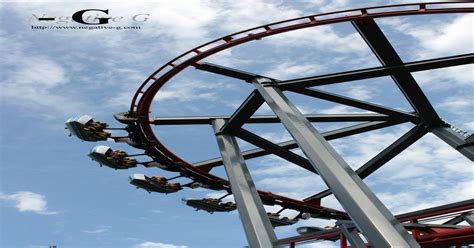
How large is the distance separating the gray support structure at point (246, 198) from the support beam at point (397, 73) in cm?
700

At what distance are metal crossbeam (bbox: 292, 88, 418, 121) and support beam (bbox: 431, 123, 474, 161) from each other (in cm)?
148

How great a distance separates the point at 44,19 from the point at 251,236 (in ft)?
46.8

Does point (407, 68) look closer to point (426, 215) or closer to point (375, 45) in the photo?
point (375, 45)

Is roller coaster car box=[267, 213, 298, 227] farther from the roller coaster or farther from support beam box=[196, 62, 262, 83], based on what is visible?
support beam box=[196, 62, 262, 83]

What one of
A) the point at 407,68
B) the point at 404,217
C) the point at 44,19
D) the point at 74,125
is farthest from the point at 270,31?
the point at 44,19

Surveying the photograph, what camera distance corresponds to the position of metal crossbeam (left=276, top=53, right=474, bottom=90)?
2311 centimetres

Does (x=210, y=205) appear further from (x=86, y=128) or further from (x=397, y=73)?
(x=397, y=73)

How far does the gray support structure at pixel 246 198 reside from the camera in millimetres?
20609

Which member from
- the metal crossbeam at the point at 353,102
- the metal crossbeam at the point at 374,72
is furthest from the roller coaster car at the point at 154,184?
the metal crossbeam at the point at 353,102

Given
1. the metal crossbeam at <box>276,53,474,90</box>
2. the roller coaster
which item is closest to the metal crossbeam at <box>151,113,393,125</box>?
the roller coaster

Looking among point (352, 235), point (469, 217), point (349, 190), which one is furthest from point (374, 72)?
point (349, 190)

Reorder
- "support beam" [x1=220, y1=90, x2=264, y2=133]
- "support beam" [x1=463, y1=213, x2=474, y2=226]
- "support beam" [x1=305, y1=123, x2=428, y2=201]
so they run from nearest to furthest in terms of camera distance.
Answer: "support beam" [x1=463, y1=213, x2=474, y2=226], "support beam" [x1=220, y1=90, x2=264, y2=133], "support beam" [x1=305, y1=123, x2=428, y2=201]

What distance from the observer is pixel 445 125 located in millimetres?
28969

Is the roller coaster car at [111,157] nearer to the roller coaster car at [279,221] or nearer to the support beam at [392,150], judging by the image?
the roller coaster car at [279,221]
